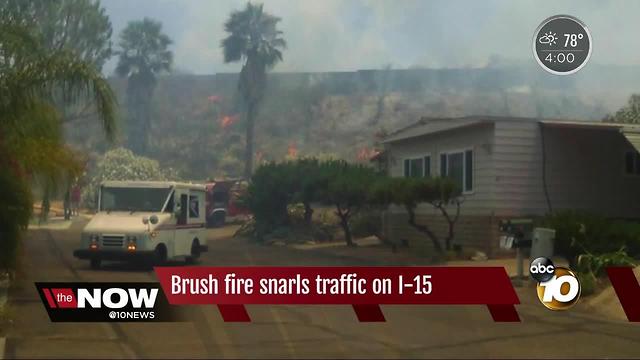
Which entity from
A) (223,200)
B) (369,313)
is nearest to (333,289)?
(369,313)

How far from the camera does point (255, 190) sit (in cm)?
1831

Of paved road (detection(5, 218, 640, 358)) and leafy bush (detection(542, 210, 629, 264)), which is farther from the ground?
leafy bush (detection(542, 210, 629, 264))

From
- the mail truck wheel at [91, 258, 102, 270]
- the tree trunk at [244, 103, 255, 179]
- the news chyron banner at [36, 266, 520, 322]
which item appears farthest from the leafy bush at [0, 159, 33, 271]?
the tree trunk at [244, 103, 255, 179]

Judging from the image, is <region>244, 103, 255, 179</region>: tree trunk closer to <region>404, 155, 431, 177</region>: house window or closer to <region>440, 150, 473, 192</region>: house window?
<region>440, 150, 473, 192</region>: house window

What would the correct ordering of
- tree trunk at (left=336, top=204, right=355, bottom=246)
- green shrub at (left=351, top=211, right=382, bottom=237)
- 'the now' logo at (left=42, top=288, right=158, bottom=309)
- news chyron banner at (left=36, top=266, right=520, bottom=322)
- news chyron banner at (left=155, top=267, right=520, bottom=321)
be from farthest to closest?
1. green shrub at (left=351, top=211, right=382, bottom=237)
2. tree trunk at (left=336, top=204, right=355, bottom=246)
3. news chyron banner at (left=155, top=267, right=520, bottom=321)
4. news chyron banner at (left=36, top=266, right=520, bottom=322)
5. 'the now' logo at (left=42, top=288, right=158, bottom=309)

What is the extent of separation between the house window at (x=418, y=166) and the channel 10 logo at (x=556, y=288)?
10.8m

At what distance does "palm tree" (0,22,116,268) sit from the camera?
41.8 feet

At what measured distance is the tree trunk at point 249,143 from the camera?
49.7ft

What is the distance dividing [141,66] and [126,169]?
196 centimetres

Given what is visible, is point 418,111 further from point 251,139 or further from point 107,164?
point 107,164

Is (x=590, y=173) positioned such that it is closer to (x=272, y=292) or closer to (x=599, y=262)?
(x=599, y=262)

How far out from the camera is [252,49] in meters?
14.5

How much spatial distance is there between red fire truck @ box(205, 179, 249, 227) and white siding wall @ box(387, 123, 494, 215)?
20.6 feet

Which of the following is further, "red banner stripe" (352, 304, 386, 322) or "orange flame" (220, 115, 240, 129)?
"orange flame" (220, 115, 240, 129)
